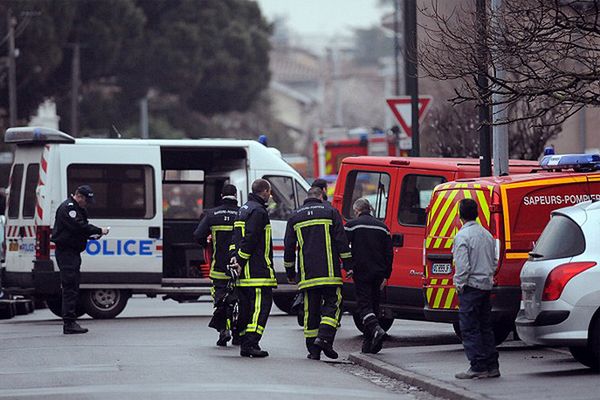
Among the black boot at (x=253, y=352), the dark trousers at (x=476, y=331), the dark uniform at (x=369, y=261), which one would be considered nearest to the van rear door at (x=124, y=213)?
the black boot at (x=253, y=352)

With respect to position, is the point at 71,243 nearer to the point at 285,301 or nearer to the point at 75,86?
the point at 285,301

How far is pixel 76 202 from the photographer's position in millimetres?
18797

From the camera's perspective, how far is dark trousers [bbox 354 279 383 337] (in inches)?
613

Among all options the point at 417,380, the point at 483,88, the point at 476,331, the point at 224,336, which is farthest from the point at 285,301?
the point at 476,331

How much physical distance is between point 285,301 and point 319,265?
742cm

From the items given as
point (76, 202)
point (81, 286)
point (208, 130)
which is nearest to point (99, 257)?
point (81, 286)

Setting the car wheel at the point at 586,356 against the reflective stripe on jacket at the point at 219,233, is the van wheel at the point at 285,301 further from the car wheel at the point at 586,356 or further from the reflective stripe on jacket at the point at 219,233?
the car wheel at the point at 586,356

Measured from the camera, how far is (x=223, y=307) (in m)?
16.5

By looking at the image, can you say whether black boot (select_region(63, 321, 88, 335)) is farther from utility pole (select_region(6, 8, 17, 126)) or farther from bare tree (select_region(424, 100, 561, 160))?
utility pole (select_region(6, 8, 17, 126))

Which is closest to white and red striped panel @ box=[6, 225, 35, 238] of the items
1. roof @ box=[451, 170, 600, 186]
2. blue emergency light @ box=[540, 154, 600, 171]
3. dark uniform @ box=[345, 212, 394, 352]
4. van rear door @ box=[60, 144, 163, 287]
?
van rear door @ box=[60, 144, 163, 287]

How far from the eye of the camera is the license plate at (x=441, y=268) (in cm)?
1530

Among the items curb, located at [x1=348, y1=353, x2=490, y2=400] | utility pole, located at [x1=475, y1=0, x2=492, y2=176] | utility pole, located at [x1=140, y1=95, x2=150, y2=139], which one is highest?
utility pole, located at [x1=140, y1=95, x2=150, y2=139]

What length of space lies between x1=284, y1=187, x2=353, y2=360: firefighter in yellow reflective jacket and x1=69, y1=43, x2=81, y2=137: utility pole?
35.2 m

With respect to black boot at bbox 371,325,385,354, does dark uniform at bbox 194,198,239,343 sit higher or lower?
higher
